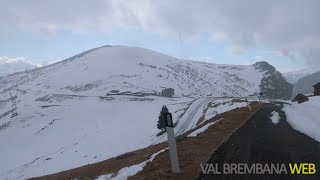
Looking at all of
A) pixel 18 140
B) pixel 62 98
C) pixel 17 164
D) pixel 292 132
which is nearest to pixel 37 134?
pixel 18 140

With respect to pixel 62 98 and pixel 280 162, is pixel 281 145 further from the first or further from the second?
pixel 62 98

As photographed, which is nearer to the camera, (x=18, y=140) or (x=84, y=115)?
(x=18, y=140)

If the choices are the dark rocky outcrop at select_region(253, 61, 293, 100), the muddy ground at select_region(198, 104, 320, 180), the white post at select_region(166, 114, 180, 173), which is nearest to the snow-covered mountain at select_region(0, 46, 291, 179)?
the dark rocky outcrop at select_region(253, 61, 293, 100)

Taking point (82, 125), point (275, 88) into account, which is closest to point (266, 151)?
point (82, 125)

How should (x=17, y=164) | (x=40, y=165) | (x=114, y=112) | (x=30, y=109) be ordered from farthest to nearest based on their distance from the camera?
(x=30, y=109) → (x=114, y=112) → (x=17, y=164) → (x=40, y=165)

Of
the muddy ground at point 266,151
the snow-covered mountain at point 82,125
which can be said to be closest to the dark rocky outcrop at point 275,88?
the snow-covered mountain at point 82,125

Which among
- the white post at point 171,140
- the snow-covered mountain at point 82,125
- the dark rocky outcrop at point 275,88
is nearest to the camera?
the white post at point 171,140

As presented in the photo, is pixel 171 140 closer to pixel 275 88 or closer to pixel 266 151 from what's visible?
pixel 266 151

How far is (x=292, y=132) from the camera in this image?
18812mm

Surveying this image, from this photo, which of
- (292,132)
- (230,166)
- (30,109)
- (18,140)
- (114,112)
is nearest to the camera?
(230,166)

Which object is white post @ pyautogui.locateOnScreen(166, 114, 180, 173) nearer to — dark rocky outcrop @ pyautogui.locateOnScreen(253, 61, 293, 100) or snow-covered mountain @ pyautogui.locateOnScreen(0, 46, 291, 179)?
snow-covered mountain @ pyautogui.locateOnScreen(0, 46, 291, 179)

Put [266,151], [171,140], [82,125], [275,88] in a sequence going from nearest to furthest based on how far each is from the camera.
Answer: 1. [171,140]
2. [266,151]
3. [82,125]
4. [275,88]

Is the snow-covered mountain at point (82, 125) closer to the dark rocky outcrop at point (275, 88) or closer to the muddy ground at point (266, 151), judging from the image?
the dark rocky outcrop at point (275, 88)

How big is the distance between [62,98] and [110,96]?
97.5ft
